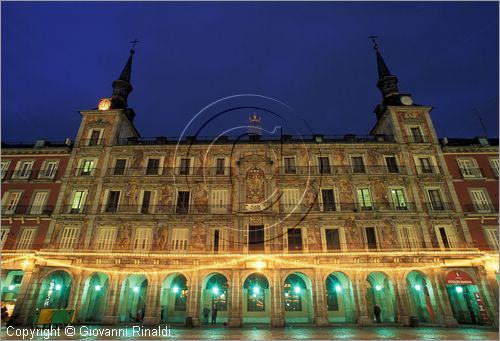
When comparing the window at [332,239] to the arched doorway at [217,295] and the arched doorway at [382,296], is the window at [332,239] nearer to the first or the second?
the arched doorway at [382,296]

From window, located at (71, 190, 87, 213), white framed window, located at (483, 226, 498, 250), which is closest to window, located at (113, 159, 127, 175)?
window, located at (71, 190, 87, 213)

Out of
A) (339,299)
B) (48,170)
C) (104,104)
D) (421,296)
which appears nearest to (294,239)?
(339,299)

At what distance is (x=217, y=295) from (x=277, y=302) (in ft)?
22.4

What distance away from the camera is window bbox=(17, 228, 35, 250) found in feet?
94.2

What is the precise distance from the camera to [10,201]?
31.0m

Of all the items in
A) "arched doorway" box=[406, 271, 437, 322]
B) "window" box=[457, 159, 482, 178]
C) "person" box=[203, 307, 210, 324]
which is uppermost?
"window" box=[457, 159, 482, 178]

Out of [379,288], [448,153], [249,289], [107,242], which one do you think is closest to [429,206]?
[448,153]

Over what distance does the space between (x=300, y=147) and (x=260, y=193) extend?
21.8ft

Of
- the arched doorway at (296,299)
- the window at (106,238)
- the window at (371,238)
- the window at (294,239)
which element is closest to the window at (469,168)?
the window at (371,238)

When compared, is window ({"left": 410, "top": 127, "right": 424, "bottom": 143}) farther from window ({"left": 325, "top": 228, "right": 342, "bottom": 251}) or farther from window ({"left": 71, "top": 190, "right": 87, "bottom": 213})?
window ({"left": 71, "top": 190, "right": 87, "bottom": 213})

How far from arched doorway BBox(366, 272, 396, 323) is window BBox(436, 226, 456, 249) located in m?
5.81

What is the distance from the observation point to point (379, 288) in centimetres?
2923

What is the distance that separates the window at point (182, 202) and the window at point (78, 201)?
29.4 feet

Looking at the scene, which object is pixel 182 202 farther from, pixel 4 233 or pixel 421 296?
pixel 421 296
